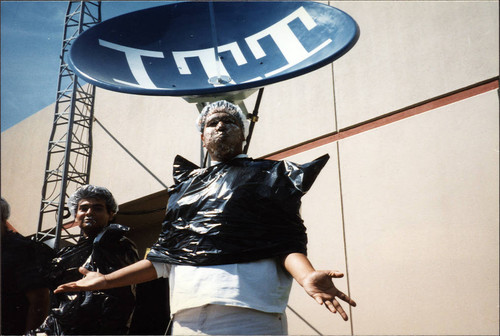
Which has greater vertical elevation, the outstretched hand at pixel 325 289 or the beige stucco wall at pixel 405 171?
the beige stucco wall at pixel 405 171

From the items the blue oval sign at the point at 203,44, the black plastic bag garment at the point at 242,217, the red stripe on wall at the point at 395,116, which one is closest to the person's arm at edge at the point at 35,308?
Result: the black plastic bag garment at the point at 242,217

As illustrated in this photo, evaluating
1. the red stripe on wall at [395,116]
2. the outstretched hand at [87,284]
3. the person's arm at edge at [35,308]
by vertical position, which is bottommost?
the person's arm at edge at [35,308]

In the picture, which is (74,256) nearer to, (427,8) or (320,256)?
(320,256)

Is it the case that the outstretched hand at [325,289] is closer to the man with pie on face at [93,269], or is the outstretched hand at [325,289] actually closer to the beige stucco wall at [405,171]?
the man with pie on face at [93,269]

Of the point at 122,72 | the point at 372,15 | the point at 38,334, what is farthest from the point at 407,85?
the point at 38,334

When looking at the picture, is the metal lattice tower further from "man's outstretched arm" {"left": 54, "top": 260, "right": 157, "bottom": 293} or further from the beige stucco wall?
"man's outstretched arm" {"left": 54, "top": 260, "right": 157, "bottom": 293}

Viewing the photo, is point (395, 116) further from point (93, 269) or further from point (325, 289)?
point (325, 289)

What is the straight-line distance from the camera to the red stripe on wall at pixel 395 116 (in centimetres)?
454

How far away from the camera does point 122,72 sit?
2740mm

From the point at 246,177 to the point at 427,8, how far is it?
3.97m

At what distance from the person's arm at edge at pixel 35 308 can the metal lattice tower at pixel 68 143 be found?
268 inches

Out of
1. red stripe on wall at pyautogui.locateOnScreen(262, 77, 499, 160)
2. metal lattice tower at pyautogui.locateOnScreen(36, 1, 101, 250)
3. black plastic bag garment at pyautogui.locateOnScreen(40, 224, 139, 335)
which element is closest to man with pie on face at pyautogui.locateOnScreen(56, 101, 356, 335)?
black plastic bag garment at pyautogui.locateOnScreen(40, 224, 139, 335)

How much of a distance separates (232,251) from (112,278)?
521 millimetres

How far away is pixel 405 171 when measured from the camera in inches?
192
